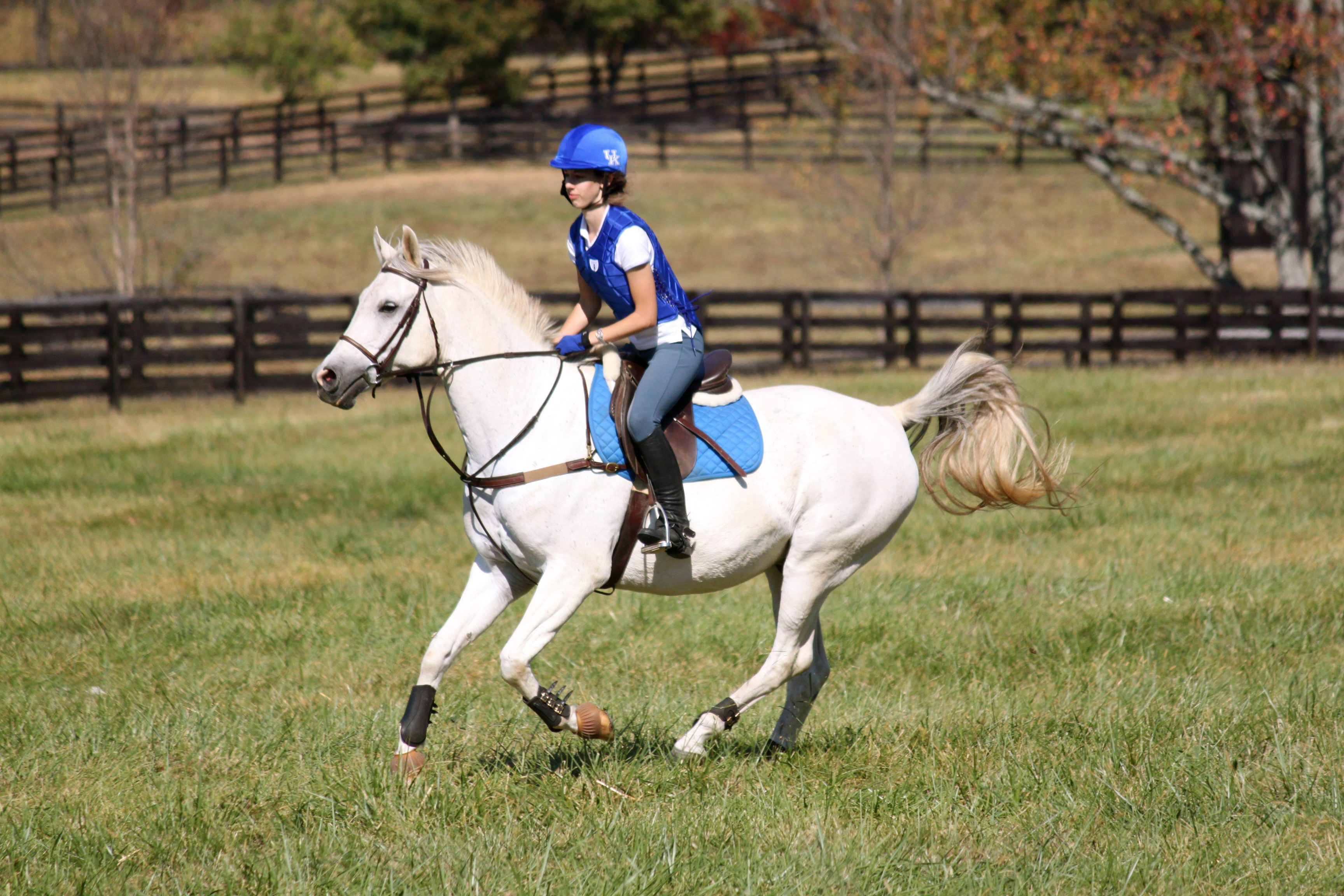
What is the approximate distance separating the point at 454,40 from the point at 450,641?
47424mm

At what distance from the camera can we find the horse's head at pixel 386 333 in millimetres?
5039

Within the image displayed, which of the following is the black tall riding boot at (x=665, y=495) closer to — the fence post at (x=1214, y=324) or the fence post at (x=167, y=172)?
the fence post at (x=1214, y=324)

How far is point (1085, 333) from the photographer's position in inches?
902

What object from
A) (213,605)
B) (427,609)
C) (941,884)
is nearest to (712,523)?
(941,884)

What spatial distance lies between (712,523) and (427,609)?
3.35 metres

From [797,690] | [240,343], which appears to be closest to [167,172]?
[240,343]

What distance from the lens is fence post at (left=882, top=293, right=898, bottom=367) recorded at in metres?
22.7

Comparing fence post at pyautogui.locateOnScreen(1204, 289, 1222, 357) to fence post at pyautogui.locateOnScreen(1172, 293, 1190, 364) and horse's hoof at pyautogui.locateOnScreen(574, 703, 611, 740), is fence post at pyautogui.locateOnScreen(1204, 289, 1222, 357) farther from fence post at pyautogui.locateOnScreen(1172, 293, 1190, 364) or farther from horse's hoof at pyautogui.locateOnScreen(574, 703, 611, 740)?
horse's hoof at pyautogui.locateOnScreen(574, 703, 611, 740)

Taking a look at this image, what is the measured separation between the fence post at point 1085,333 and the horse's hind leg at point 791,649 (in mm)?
18273

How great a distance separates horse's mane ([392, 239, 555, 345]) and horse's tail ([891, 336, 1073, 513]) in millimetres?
1917

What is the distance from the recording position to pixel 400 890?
3986 mm

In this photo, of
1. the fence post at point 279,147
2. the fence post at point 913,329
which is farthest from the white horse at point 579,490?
the fence post at point 279,147

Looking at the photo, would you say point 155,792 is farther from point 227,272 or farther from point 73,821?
point 227,272

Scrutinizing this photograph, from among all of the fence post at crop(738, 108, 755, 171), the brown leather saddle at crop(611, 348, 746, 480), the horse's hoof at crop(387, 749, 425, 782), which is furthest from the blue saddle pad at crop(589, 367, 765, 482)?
the fence post at crop(738, 108, 755, 171)
